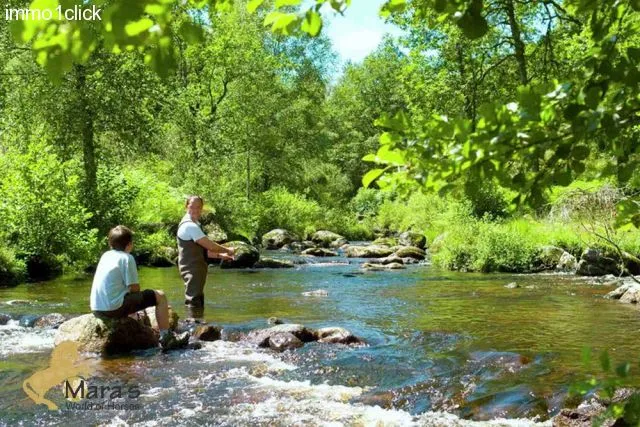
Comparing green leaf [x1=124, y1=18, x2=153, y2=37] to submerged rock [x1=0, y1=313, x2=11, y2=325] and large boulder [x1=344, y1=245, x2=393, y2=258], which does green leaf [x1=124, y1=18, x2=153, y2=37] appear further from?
large boulder [x1=344, y1=245, x2=393, y2=258]

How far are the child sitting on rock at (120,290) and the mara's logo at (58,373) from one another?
589mm

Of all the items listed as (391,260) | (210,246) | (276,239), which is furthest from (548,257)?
(276,239)

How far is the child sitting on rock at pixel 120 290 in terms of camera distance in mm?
7973

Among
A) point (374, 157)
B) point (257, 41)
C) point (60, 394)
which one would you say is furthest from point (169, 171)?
point (374, 157)

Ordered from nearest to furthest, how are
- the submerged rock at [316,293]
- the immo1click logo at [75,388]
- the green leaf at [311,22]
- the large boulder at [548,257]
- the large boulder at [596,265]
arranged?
the green leaf at [311,22] < the immo1click logo at [75,388] < the submerged rock at [316,293] < the large boulder at [596,265] < the large boulder at [548,257]

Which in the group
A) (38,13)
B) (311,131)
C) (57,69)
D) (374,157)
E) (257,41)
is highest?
(257,41)

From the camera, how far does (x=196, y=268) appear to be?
1000cm

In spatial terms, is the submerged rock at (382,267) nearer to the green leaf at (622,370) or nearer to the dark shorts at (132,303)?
the dark shorts at (132,303)

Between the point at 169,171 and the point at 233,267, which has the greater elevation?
the point at 169,171

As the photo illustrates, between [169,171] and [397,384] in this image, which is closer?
[397,384]

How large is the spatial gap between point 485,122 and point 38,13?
4.41 feet

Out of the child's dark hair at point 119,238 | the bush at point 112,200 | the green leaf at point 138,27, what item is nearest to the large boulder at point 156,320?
the child's dark hair at point 119,238

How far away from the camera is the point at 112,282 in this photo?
26.1 ft

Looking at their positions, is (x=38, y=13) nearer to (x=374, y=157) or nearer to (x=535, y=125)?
(x=374, y=157)
